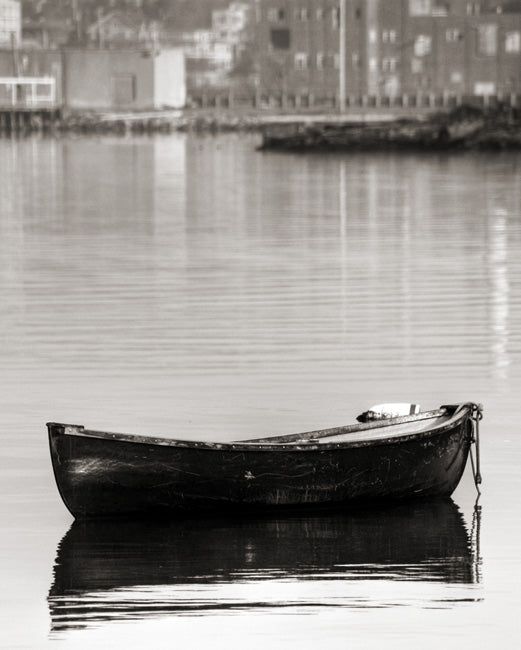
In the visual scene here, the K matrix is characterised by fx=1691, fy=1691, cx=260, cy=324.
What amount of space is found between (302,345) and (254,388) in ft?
11.2

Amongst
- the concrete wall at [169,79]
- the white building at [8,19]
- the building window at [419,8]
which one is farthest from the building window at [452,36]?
the white building at [8,19]

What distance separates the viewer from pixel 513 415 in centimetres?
1616

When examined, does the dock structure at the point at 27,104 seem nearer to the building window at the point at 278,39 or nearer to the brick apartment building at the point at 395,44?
the brick apartment building at the point at 395,44

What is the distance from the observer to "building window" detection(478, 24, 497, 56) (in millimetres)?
123875

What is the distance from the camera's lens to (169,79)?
12912 cm

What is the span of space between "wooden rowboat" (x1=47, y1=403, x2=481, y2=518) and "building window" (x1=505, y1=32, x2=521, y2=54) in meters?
115

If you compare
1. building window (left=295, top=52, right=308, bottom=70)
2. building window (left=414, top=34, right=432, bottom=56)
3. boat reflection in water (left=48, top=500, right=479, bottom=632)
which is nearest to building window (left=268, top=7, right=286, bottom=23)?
building window (left=295, top=52, right=308, bottom=70)

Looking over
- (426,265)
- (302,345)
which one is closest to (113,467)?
(302,345)

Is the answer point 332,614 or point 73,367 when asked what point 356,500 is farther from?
point 73,367

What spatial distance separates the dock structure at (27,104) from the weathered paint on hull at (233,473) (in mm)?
117843

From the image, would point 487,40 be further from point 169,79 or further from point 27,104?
point 27,104

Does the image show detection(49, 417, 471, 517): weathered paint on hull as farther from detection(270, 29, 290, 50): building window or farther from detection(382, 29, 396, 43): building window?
detection(270, 29, 290, 50): building window

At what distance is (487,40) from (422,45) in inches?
196

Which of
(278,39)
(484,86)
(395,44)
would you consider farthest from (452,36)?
(278,39)
